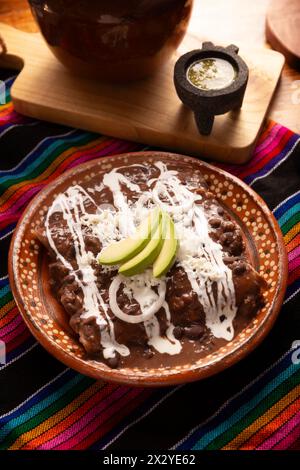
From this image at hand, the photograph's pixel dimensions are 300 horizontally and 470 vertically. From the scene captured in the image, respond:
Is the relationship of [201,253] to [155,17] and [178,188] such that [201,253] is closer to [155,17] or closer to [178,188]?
[178,188]

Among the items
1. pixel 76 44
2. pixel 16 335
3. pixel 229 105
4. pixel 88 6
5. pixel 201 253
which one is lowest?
pixel 16 335

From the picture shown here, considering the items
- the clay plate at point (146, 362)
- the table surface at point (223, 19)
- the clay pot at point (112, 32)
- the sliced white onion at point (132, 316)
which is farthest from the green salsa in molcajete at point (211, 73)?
the sliced white onion at point (132, 316)

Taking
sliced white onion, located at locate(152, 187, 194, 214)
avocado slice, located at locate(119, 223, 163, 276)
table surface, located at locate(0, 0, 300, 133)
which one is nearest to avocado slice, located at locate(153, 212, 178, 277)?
avocado slice, located at locate(119, 223, 163, 276)

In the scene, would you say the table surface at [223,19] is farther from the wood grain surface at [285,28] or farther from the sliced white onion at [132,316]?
the sliced white onion at [132,316]

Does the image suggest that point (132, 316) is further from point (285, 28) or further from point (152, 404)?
point (285, 28)

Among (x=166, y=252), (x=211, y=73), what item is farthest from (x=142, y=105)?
(x=166, y=252)
